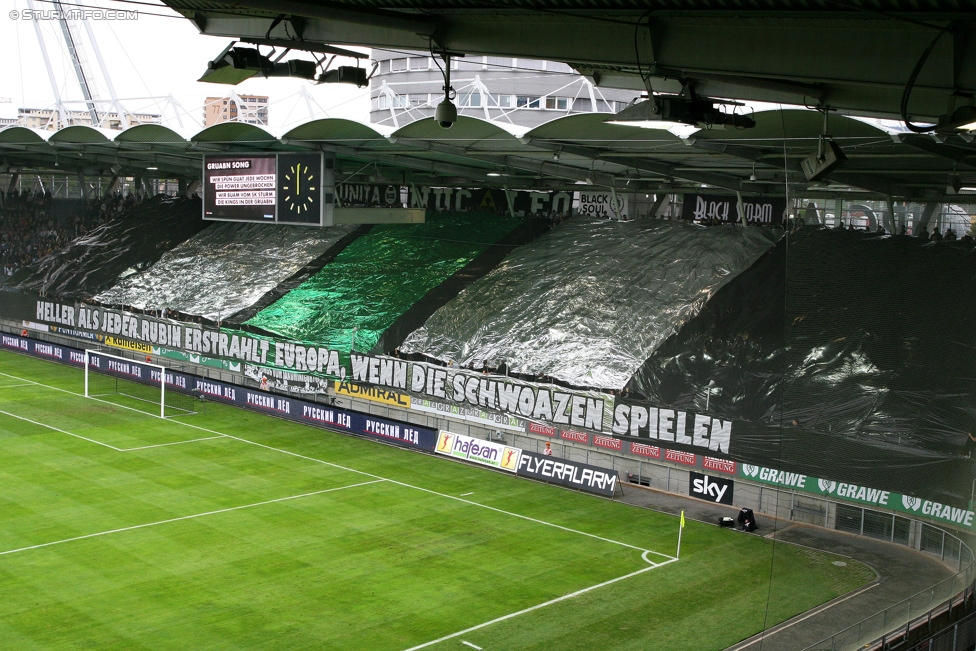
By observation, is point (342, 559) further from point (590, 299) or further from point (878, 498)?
point (590, 299)

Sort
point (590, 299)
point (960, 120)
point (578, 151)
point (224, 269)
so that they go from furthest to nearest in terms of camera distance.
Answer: point (224, 269), point (590, 299), point (578, 151), point (960, 120)

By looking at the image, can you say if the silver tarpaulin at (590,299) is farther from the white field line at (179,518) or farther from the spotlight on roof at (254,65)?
the spotlight on roof at (254,65)

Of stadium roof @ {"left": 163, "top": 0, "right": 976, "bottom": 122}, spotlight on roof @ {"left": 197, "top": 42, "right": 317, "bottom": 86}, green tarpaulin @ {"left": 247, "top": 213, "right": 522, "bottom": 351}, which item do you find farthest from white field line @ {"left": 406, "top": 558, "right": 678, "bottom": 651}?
green tarpaulin @ {"left": 247, "top": 213, "right": 522, "bottom": 351}

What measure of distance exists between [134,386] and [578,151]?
20.8 m

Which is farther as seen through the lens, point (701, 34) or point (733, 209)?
point (733, 209)

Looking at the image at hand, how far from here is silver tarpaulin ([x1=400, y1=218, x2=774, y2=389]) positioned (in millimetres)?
29359

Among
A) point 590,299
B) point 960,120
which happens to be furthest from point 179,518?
point 960,120

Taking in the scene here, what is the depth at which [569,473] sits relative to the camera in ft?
85.1

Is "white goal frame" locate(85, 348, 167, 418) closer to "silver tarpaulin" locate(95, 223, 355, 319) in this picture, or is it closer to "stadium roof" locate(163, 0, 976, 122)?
"silver tarpaulin" locate(95, 223, 355, 319)

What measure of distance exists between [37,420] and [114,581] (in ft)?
50.2

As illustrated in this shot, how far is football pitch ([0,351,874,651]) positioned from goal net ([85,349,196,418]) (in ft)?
14.4

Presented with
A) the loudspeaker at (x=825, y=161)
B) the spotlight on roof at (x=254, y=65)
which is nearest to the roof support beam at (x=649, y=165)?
the spotlight on roof at (x=254, y=65)

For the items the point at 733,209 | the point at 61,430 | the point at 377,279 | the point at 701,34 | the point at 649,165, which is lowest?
the point at 61,430

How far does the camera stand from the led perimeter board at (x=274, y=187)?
25.9 m
